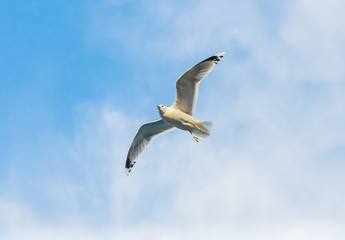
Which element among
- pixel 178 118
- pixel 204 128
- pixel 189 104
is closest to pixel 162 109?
pixel 178 118

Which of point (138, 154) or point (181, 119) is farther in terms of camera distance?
point (138, 154)

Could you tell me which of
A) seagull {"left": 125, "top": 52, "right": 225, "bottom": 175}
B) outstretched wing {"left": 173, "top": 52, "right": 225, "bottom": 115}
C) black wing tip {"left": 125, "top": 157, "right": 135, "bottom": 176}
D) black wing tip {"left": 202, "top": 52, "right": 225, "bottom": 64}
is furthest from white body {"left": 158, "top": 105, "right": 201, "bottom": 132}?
black wing tip {"left": 125, "top": 157, "right": 135, "bottom": 176}

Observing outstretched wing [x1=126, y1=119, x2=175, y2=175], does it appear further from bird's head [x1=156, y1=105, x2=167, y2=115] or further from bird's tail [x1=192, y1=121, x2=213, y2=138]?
bird's tail [x1=192, y1=121, x2=213, y2=138]

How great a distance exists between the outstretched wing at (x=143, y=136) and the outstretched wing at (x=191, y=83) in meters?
1.62

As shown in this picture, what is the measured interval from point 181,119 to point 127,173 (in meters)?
4.48

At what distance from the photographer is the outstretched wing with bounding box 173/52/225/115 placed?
1502 cm

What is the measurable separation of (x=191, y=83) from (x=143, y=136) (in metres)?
3.77

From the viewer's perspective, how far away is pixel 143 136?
18.0m

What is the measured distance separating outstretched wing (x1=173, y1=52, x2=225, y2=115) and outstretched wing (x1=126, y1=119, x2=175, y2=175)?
162 cm

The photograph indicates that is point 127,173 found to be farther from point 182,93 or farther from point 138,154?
point 182,93

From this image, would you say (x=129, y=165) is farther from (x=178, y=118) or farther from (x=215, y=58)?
(x=215, y=58)

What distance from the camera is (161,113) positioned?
52.1 feet

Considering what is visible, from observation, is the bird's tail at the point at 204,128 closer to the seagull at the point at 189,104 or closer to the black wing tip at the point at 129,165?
the seagull at the point at 189,104

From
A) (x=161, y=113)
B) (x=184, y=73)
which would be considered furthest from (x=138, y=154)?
(x=184, y=73)
